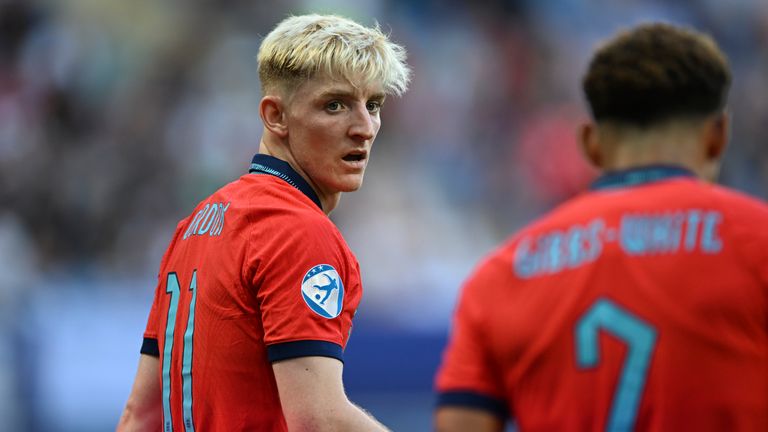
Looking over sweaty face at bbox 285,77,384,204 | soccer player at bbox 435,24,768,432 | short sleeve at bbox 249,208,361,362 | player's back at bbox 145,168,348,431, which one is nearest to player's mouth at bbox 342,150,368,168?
sweaty face at bbox 285,77,384,204

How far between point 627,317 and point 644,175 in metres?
0.36

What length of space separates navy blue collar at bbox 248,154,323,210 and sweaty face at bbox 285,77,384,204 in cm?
4

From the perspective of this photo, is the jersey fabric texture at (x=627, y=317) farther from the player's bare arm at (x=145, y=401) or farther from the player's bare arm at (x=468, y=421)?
the player's bare arm at (x=145, y=401)

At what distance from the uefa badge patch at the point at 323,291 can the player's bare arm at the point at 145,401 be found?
84 cm

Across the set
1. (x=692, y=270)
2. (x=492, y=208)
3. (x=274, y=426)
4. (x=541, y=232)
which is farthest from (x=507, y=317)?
(x=492, y=208)

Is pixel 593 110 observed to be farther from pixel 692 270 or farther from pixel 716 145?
pixel 692 270

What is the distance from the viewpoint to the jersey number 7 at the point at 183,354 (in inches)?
149

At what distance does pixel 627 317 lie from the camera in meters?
2.88

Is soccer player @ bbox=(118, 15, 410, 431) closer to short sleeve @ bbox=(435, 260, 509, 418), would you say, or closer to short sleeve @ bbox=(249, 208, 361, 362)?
short sleeve @ bbox=(249, 208, 361, 362)

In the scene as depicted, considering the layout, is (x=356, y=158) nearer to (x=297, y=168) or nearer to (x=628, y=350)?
(x=297, y=168)

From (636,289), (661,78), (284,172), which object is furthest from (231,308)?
(661,78)

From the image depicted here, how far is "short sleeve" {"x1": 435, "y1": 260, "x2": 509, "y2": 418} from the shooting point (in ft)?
9.98

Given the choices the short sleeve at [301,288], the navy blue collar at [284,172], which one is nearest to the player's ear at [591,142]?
the short sleeve at [301,288]

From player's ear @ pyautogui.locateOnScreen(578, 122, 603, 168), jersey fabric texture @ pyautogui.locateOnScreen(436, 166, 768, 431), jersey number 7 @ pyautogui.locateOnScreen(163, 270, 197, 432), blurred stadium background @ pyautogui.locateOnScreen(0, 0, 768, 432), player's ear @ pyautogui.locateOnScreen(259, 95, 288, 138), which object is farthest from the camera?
blurred stadium background @ pyautogui.locateOnScreen(0, 0, 768, 432)
